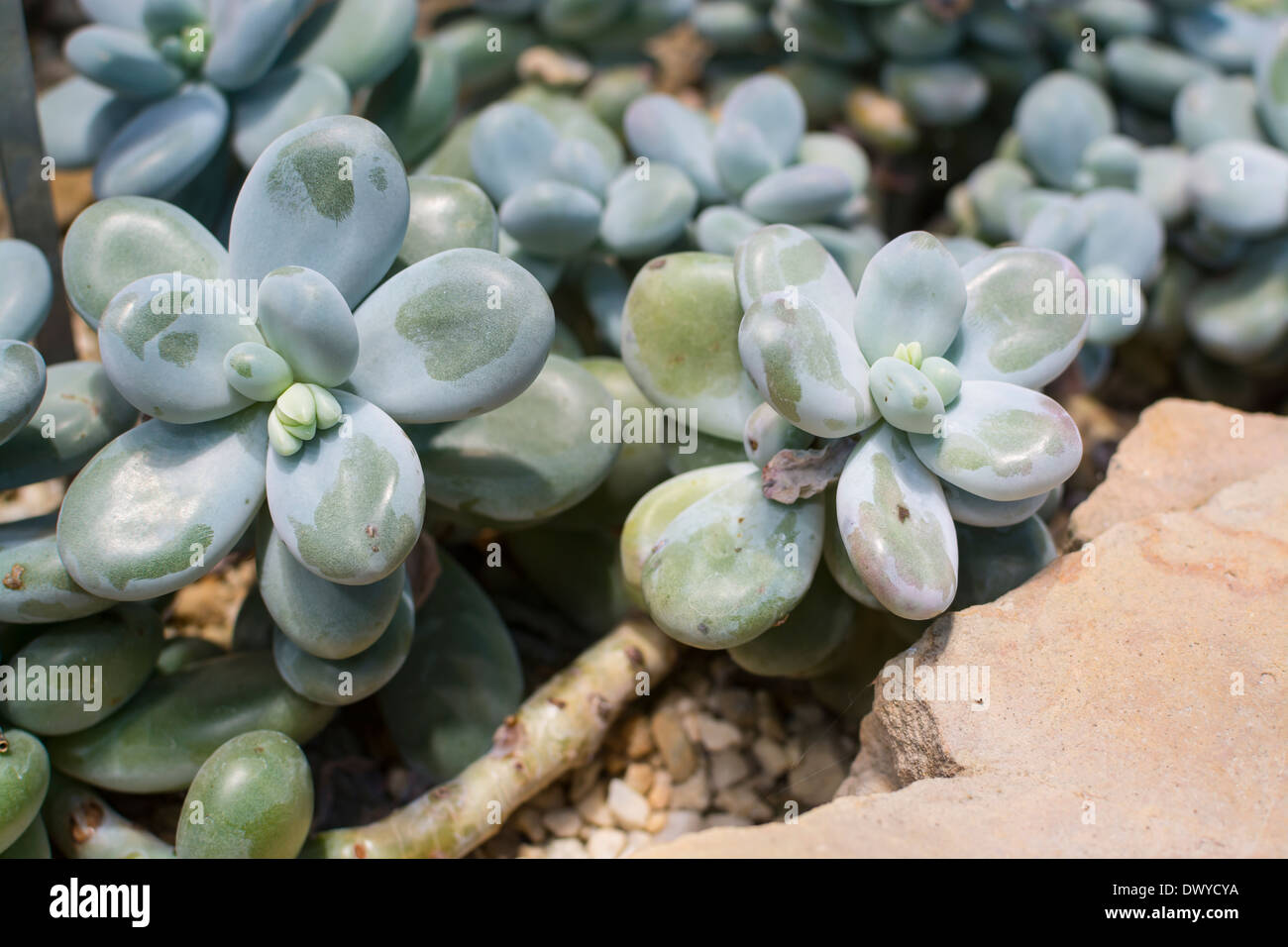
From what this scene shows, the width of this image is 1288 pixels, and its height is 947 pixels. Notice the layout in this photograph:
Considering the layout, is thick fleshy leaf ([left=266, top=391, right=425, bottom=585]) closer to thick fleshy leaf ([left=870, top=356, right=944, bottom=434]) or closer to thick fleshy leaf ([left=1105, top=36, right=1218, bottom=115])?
thick fleshy leaf ([left=870, top=356, right=944, bottom=434])

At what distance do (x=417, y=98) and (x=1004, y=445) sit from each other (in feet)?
3.10

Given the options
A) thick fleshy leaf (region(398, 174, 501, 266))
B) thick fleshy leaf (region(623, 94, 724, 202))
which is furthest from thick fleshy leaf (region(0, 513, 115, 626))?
thick fleshy leaf (region(623, 94, 724, 202))

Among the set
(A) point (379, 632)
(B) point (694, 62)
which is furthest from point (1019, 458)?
(B) point (694, 62)

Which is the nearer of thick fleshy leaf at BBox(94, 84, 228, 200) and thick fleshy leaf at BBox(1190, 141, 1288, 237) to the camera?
thick fleshy leaf at BBox(94, 84, 228, 200)

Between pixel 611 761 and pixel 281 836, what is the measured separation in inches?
17.0

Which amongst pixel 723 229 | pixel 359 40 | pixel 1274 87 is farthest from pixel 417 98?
pixel 1274 87

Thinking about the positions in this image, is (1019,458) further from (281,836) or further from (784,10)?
(784,10)

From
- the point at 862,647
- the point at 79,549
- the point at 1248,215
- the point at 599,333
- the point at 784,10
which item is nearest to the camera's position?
the point at 79,549

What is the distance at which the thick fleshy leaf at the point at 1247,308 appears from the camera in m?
1.64

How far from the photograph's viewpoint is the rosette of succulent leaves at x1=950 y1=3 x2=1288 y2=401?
155 cm

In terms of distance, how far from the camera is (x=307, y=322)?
85 centimetres

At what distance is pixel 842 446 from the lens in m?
1.00

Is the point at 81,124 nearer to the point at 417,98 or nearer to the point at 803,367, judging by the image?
the point at 417,98

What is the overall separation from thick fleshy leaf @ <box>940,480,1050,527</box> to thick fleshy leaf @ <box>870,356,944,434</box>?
78mm
